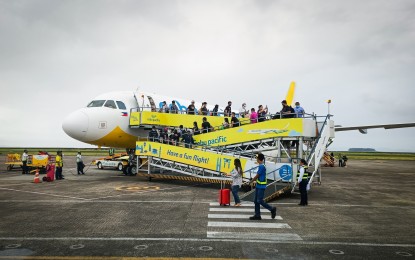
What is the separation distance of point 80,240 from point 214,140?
13.4m

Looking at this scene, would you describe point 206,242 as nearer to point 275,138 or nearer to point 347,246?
point 347,246

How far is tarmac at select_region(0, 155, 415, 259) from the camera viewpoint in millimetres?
6602

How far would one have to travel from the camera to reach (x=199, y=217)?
32.8 ft

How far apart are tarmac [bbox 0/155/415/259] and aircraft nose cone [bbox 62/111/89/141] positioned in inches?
232

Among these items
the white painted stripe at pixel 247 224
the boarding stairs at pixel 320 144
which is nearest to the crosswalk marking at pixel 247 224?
the white painted stripe at pixel 247 224

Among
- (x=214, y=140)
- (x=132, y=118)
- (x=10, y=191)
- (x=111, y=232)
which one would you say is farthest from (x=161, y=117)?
(x=111, y=232)

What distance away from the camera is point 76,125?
19156 millimetres

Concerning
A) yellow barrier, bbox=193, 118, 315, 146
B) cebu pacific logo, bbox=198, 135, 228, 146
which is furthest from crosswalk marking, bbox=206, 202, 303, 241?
cebu pacific logo, bbox=198, 135, 228, 146

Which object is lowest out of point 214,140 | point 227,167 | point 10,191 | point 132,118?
point 10,191

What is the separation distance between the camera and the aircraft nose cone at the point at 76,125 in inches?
755

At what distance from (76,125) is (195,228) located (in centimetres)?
1356

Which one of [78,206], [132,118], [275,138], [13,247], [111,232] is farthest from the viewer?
[132,118]

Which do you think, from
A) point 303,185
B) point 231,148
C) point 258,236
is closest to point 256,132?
point 231,148

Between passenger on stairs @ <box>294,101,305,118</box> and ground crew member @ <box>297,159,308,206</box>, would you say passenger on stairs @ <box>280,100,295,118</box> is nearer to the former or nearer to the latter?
passenger on stairs @ <box>294,101,305,118</box>
